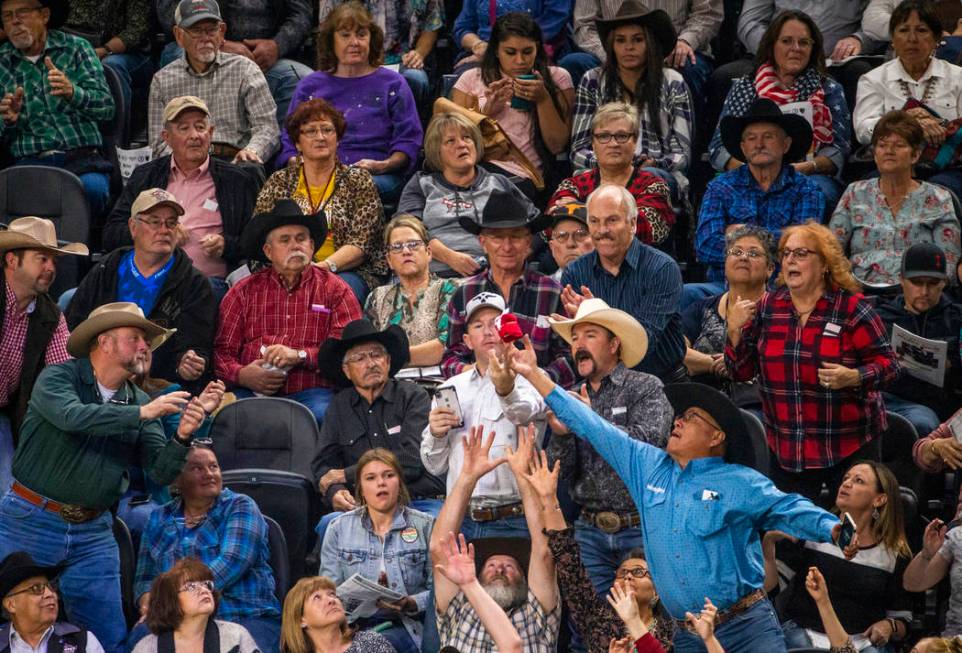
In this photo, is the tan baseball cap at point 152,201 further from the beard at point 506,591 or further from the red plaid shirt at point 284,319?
the beard at point 506,591

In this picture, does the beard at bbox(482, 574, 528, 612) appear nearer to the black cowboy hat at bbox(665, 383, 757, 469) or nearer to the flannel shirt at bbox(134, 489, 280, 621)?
the black cowboy hat at bbox(665, 383, 757, 469)

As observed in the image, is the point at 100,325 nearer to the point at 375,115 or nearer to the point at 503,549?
the point at 503,549

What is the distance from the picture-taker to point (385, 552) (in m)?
7.27

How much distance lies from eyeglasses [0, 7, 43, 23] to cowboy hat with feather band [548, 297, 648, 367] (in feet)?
14.3

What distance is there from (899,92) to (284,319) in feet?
12.0

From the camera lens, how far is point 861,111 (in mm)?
9742

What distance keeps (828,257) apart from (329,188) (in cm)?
290

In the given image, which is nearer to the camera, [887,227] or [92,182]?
[887,227]

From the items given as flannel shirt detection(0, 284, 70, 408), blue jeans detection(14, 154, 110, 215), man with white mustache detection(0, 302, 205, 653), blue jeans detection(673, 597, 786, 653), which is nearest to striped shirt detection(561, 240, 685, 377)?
blue jeans detection(673, 597, 786, 653)

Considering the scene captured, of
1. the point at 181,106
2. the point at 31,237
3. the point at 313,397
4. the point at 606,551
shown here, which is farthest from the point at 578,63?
the point at 606,551

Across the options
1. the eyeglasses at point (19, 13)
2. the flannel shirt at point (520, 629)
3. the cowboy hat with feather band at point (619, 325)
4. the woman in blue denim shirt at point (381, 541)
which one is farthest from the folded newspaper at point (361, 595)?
the eyeglasses at point (19, 13)

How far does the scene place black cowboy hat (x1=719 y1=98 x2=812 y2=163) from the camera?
8992 millimetres

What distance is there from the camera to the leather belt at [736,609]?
21.0ft

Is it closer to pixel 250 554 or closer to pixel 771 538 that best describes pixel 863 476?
pixel 771 538
